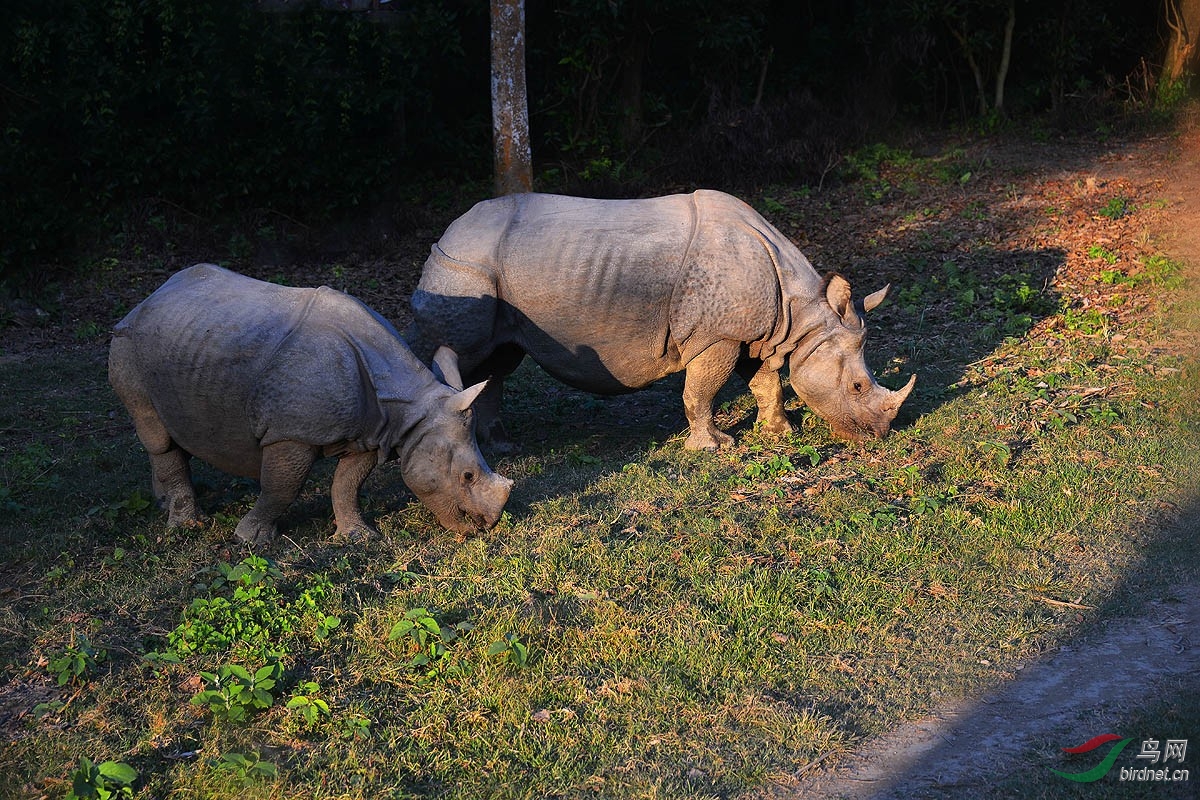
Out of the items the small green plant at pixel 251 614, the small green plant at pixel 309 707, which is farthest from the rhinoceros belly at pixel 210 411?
the small green plant at pixel 309 707

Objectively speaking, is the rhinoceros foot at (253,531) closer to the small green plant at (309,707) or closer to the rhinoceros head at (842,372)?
the small green plant at (309,707)

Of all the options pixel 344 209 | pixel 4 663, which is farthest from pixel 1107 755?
pixel 344 209

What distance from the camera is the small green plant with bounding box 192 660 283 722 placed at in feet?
17.7

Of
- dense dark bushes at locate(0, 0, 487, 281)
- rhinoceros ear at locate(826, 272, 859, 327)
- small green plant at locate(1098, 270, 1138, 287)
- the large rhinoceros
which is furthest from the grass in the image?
dense dark bushes at locate(0, 0, 487, 281)

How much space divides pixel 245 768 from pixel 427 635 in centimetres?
124

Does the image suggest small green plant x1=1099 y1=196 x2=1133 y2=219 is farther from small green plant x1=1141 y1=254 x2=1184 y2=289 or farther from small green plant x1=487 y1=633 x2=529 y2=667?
small green plant x1=487 y1=633 x2=529 y2=667

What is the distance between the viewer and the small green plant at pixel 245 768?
16.2ft

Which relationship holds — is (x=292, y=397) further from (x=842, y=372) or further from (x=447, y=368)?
(x=842, y=372)

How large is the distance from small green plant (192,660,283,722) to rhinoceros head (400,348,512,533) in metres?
1.94

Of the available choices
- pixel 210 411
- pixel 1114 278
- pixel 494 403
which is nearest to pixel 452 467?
pixel 210 411

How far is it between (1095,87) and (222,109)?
13419 millimetres

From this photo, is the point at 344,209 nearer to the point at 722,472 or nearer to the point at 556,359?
the point at 556,359

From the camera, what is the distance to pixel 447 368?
778cm

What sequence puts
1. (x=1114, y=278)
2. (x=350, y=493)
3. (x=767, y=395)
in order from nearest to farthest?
A: (x=350, y=493), (x=767, y=395), (x=1114, y=278)
